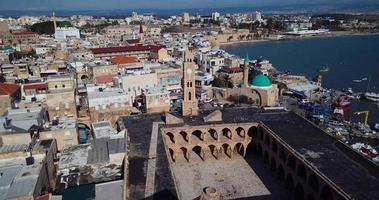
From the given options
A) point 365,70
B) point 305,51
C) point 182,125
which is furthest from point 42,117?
point 305,51

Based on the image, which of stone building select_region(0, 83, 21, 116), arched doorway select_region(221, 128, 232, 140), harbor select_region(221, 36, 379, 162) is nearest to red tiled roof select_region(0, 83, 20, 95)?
stone building select_region(0, 83, 21, 116)

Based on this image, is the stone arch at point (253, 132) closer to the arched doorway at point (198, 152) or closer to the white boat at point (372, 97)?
the arched doorway at point (198, 152)

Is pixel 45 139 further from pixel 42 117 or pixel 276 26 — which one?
pixel 276 26

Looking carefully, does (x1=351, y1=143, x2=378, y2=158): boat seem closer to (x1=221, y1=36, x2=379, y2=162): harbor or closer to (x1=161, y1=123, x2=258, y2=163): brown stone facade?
(x1=221, y1=36, x2=379, y2=162): harbor

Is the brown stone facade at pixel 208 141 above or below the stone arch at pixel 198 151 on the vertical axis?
above

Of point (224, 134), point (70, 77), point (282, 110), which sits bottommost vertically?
→ point (224, 134)

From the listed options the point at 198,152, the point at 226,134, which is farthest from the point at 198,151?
the point at 226,134

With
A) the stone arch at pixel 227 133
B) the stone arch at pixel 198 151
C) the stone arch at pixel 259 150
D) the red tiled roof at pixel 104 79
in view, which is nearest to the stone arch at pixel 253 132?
the stone arch at pixel 259 150
